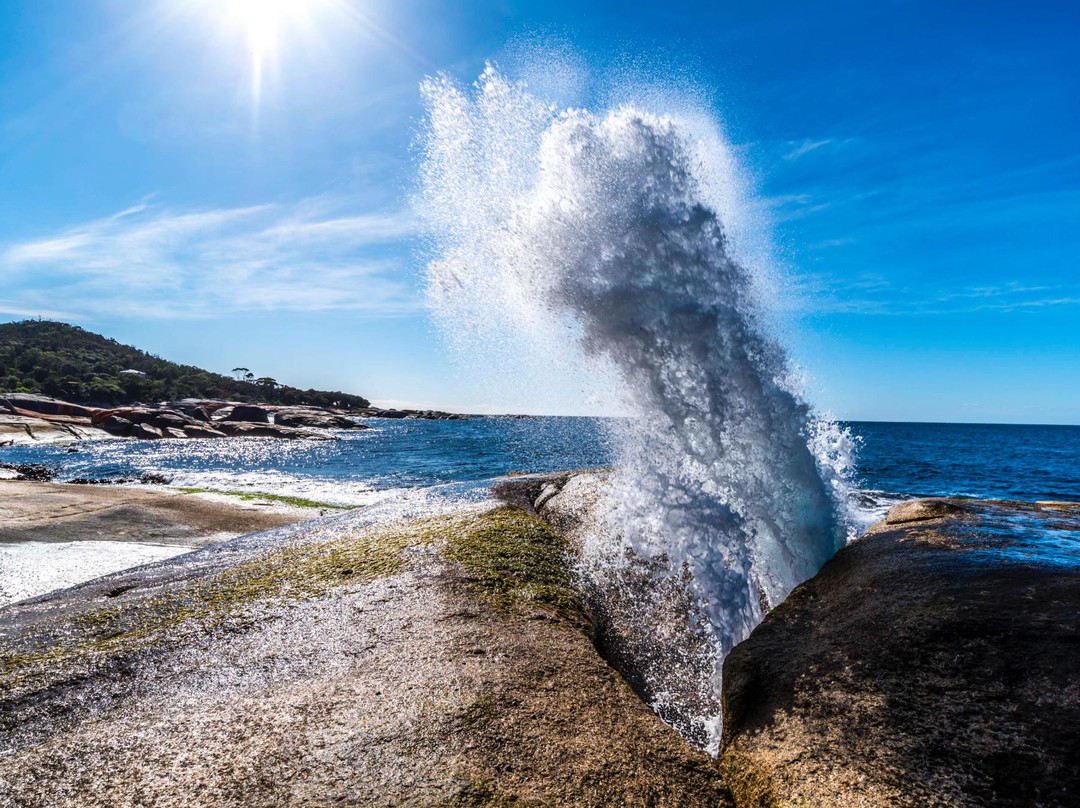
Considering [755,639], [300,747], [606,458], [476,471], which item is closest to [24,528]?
[300,747]

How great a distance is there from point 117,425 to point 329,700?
225ft

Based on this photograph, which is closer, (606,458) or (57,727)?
(57,727)

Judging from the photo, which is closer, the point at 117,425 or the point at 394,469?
the point at 394,469

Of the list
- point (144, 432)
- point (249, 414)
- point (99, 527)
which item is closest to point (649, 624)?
point (99, 527)

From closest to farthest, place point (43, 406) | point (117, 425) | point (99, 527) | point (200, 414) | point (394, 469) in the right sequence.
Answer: point (99, 527)
point (394, 469)
point (117, 425)
point (43, 406)
point (200, 414)

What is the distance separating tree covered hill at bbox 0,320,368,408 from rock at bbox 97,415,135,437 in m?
26.0

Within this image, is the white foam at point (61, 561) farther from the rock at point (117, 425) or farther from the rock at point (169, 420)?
the rock at point (169, 420)

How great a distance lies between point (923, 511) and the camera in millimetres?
7023

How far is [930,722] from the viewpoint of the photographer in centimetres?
301

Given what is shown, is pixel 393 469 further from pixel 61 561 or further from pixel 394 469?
pixel 61 561

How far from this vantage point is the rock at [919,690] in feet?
8.75

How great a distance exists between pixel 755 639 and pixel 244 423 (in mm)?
74535

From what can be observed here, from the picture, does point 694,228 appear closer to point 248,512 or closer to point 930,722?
point 930,722

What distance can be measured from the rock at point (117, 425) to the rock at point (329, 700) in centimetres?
6341
